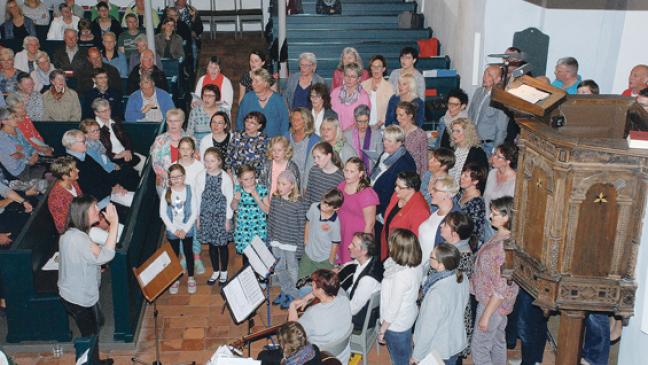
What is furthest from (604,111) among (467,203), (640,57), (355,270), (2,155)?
(2,155)

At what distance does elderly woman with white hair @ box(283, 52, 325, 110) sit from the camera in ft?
29.8

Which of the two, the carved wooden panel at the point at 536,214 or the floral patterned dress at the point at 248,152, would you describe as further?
the floral patterned dress at the point at 248,152

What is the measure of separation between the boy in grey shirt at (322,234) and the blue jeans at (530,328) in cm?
166

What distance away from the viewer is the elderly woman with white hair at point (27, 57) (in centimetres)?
1092

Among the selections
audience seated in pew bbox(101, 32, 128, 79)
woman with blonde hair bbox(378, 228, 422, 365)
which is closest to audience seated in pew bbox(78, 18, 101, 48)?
audience seated in pew bbox(101, 32, 128, 79)

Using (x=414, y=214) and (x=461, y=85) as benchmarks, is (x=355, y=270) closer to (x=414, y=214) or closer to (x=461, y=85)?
(x=414, y=214)

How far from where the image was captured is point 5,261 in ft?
21.8

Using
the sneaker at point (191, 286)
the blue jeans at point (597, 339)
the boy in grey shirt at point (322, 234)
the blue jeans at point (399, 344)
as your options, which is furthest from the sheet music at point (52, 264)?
the blue jeans at point (597, 339)

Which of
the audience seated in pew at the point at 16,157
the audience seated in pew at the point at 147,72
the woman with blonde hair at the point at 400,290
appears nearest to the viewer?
the woman with blonde hair at the point at 400,290

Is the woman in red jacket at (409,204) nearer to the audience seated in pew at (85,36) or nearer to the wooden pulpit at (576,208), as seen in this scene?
the wooden pulpit at (576,208)

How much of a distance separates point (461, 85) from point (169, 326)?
19.4 feet

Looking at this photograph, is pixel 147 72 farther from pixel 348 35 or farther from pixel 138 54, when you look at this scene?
pixel 348 35

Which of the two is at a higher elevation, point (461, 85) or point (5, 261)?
point (461, 85)

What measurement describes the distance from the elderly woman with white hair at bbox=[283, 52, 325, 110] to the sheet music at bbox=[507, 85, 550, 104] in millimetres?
4524
